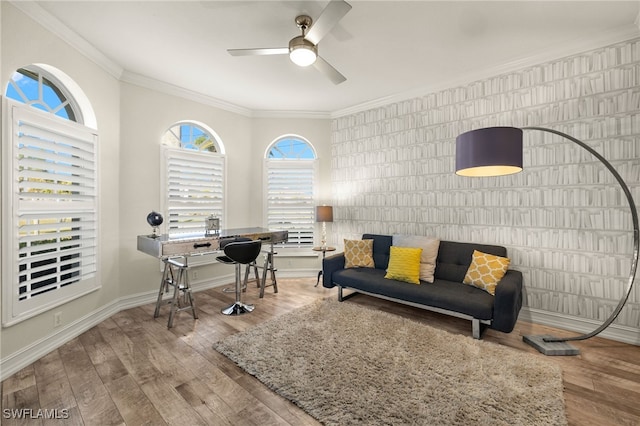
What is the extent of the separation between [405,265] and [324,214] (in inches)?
63.9

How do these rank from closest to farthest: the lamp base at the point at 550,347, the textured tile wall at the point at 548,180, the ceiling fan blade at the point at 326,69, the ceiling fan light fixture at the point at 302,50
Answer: the ceiling fan light fixture at the point at 302,50
the lamp base at the point at 550,347
the ceiling fan blade at the point at 326,69
the textured tile wall at the point at 548,180

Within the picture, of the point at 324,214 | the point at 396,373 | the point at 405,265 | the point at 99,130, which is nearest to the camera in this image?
the point at 396,373

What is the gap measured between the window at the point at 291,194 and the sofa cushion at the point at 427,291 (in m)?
1.39

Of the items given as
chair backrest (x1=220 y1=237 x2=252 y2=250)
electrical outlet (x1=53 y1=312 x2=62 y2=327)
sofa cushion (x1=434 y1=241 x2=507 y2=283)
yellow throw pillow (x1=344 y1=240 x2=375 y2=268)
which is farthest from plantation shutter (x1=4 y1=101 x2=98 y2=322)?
sofa cushion (x1=434 y1=241 x2=507 y2=283)

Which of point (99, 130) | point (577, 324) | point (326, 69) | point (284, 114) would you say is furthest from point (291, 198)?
point (577, 324)

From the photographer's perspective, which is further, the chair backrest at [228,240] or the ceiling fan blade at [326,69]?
the chair backrest at [228,240]

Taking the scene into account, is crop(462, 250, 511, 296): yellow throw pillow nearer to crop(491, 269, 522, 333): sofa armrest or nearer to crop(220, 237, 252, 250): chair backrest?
crop(491, 269, 522, 333): sofa armrest

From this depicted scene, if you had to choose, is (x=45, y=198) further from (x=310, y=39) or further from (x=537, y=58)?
(x=537, y=58)

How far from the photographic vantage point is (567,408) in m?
1.80

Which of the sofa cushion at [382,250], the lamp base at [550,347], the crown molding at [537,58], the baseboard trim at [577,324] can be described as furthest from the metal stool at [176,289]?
the baseboard trim at [577,324]

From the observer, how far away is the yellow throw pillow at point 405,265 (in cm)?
329

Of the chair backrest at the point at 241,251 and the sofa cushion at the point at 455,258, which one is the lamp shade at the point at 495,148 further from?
the chair backrest at the point at 241,251

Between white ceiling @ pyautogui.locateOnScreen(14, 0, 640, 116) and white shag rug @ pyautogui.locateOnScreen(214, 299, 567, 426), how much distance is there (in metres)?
2.90

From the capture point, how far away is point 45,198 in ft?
8.23
